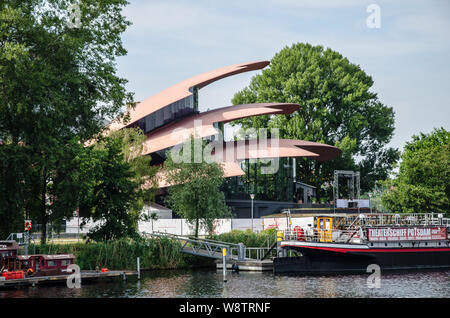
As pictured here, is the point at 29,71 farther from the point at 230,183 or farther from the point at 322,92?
the point at 322,92

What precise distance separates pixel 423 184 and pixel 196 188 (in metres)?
24.6

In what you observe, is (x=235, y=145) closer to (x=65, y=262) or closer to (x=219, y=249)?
(x=219, y=249)

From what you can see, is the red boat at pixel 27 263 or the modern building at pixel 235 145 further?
the modern building at pixel 235 145

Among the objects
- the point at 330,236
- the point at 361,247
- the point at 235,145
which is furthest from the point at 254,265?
the point at 235,145

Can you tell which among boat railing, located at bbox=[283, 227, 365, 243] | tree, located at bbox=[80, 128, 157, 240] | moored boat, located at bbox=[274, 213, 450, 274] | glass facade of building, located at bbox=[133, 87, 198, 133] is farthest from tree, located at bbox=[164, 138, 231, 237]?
glass facade of building, located at bbox=[133, 87, 198, 133]

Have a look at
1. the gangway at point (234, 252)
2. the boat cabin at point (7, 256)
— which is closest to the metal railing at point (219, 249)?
the gangway at point (234, 252)

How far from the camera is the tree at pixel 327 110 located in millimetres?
74375

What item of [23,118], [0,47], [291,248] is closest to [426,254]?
[291,248]

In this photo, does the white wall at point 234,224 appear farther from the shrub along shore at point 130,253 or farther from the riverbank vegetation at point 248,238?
the shrub along shore at point 130,253

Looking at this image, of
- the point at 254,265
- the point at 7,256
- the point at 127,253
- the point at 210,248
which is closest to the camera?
the point at 7,256

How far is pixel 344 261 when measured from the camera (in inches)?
1507

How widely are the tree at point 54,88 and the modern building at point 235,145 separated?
20.8m

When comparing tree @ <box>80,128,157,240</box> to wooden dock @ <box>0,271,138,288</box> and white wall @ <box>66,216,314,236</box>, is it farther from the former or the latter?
white wall @ <box>66,216,314,236</box>
